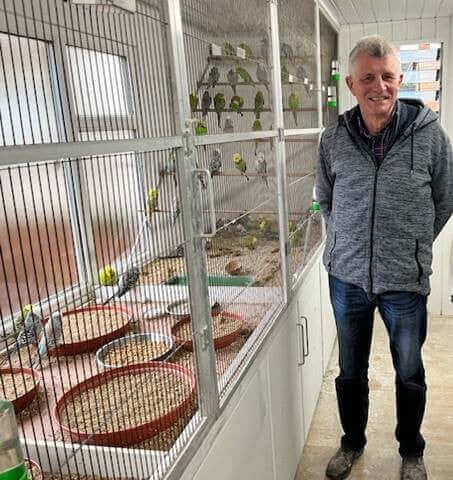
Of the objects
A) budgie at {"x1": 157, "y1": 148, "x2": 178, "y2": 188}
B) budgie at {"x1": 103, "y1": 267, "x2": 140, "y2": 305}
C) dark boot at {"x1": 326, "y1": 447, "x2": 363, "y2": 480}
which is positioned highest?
budgie at {"x1": 157, "y1": 148, "x2": 178, "y2": 188}

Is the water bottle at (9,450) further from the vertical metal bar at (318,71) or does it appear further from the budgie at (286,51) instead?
the vertical metal bar at (318,71)

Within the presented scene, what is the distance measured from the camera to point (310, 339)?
2.26 meters

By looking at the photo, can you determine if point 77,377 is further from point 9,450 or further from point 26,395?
point 9,450

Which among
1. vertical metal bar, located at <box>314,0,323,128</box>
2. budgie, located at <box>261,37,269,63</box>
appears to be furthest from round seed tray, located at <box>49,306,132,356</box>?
vertical metal bar, located at <box>314,0,323,128</box>

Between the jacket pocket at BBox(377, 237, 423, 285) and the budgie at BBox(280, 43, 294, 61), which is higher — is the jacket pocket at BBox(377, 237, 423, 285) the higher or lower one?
the lower one

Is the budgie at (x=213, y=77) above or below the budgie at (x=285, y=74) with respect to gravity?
below

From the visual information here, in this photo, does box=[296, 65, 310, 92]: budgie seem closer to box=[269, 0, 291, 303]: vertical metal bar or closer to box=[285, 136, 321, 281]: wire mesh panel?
box=[285, 136, 321, 281]: wire mesh panel

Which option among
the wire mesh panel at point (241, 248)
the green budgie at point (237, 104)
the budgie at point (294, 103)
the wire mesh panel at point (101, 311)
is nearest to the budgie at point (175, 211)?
the wire mesh panel at point (101, 311)

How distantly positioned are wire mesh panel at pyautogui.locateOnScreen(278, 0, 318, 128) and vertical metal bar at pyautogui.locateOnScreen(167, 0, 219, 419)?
1.01m

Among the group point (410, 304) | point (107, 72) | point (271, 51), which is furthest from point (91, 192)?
point (410, 304)

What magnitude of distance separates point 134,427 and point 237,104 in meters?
0.98

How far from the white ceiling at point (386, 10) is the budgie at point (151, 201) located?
216 centimetres

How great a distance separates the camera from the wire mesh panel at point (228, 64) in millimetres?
1180

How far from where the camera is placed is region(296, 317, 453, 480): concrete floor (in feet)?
6.33
